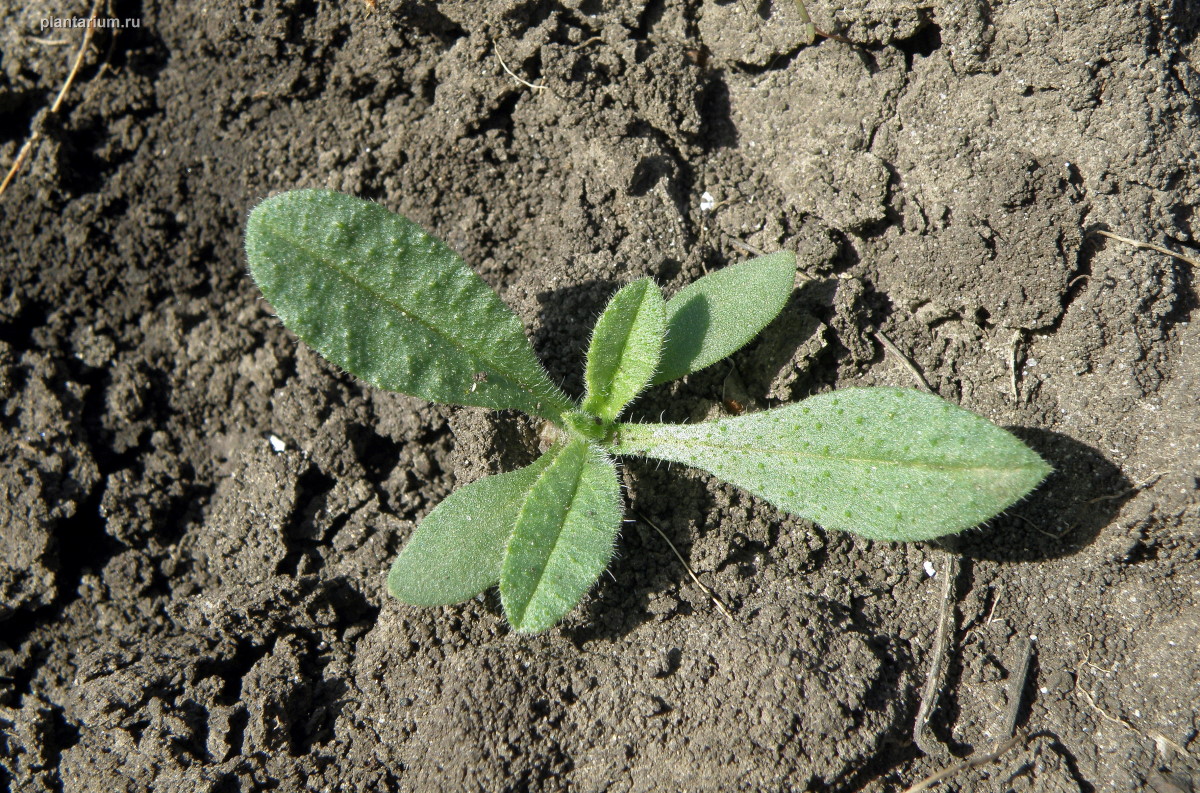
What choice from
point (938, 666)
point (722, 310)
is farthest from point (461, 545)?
point (938, 666)

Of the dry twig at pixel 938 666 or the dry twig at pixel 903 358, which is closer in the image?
the dry twig at pixel 938 666

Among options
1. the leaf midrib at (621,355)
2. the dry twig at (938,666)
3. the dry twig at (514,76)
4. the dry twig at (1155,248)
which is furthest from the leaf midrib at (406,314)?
the dry twig at (1155,248)

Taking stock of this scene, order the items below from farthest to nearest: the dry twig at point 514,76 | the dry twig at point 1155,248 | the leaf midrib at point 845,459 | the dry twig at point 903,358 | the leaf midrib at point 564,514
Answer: the dry twig at point 514,76, the dry twig at point 903,358, the dry twig at point 1155,248, the leaf midrib at point 564,514, the leaf midrib at point 845,459

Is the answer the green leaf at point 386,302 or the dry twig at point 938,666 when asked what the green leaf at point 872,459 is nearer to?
the dry twig at point 938,666

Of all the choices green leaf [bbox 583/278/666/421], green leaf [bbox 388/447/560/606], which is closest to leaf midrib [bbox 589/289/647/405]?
green leaf [bbox 583/278/666/421]

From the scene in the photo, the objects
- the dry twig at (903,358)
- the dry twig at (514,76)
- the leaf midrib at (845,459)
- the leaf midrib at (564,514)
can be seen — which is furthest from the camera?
the dry twig at (514,76)

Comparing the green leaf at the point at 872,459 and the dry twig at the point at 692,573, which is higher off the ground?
the green leaf at the point at 872,459

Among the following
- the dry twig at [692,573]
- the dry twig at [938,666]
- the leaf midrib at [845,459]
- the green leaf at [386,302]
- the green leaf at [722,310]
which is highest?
the green leaf at [386,302]

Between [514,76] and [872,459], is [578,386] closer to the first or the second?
[872,459]
